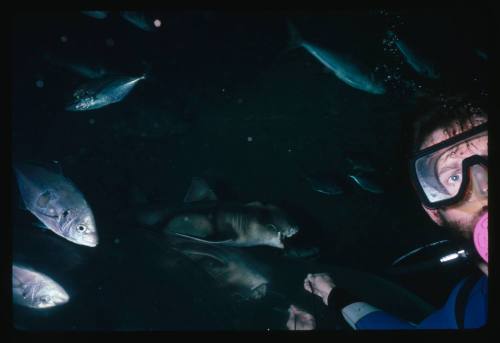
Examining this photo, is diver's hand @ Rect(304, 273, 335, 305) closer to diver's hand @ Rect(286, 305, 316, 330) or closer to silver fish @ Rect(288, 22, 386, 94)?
diver's hand @ Rect(286, 305, 316, 330)

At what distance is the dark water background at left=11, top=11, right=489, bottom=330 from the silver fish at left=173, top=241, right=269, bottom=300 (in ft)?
0.47

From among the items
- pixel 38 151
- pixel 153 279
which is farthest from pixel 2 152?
pixel 153 279

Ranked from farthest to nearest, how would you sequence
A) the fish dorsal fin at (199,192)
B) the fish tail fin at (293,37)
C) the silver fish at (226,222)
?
the fish dorsal fin at (199,192)
the silver fish at (226,222)
the fish tail fin at (293,37)

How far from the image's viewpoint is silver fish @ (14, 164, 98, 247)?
8.45 ft

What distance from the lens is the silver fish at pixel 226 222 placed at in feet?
13.0

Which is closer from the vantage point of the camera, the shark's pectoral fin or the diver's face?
the diver's face

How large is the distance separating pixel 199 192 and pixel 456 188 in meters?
3.23

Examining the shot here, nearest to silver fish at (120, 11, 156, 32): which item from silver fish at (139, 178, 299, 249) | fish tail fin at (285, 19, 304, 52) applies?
fish tail fin at (285, 19, 304, 52)

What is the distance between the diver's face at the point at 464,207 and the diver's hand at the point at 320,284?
1.74 metres

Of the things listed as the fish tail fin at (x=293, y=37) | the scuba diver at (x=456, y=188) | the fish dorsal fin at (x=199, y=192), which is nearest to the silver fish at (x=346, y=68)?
the fish tail fin at (x=293, y=37)

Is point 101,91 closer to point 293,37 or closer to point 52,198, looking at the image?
point 52,198

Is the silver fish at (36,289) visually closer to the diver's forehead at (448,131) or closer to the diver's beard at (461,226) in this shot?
the diver's beard at (461,226)

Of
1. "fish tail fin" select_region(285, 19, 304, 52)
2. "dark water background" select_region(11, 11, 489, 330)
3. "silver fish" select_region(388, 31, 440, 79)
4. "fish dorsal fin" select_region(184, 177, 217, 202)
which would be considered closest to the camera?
"silver fish" select_region(388, 31, 440, 79)

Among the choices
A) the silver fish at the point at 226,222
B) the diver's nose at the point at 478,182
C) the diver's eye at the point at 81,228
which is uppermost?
the diver's nose at the point at 478,182
